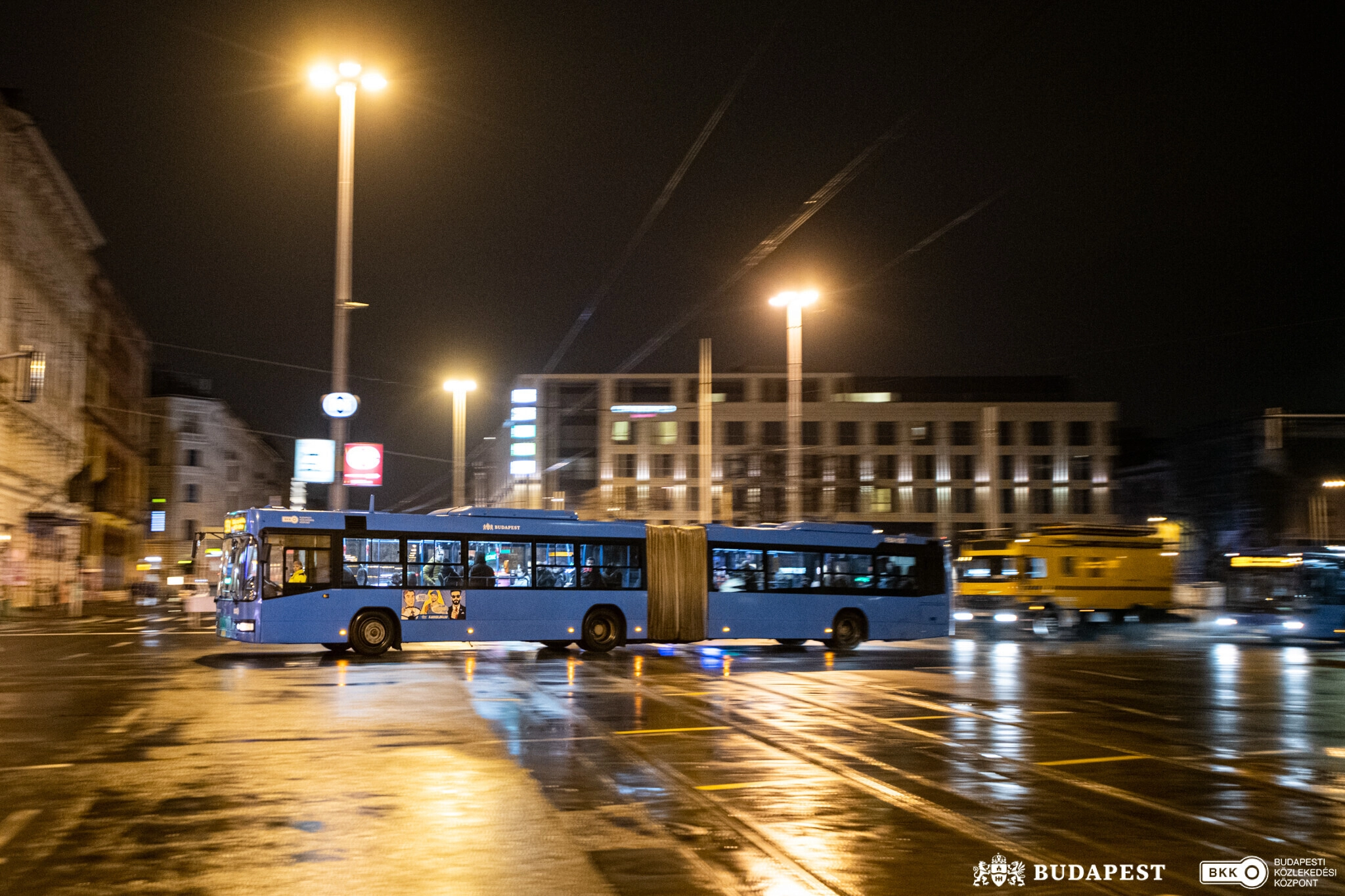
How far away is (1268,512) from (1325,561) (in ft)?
156

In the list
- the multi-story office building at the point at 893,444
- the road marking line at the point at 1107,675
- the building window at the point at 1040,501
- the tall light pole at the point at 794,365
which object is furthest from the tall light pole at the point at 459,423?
the building window at the point at 1040,501

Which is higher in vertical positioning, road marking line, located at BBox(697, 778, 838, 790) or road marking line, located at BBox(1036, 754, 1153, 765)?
road marking line, located at BBox(697, 778, 838, 790)

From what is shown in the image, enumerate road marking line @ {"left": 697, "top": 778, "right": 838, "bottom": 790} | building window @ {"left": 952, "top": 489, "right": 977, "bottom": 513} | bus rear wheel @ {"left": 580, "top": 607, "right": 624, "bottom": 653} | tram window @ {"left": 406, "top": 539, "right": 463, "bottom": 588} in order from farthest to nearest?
building window @ {"left": 952, "top": 489, "right": 977, "bottom": 513} < bus rear wheel @ {"left": 580, "top": 607, "right": 624, "bottom": 653} < tram window @ {"left": 406, "top": 539, "right": 463, "bottom": 588} < road marking line @ {"left": 697, "top": 778, "right": 838, "bottom": 790}

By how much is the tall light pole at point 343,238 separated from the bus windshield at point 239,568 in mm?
1868

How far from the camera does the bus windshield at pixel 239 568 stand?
21328 millimetres

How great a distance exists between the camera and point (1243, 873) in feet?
21.8

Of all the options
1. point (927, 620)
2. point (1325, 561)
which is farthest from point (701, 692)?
point (1325, 561)

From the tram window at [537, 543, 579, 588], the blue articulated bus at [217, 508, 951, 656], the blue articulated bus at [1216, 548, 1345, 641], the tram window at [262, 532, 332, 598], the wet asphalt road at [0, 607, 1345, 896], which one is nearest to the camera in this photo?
the wet asphalt road at [0, 607, 1345, 896]

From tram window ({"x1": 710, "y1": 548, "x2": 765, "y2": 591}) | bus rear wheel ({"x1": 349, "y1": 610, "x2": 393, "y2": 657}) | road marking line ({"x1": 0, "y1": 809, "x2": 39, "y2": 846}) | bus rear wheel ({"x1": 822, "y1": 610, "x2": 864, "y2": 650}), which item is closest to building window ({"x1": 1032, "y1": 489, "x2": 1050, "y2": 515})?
bus rear wheel ({"x1": 822, "y1": 610, "x2": 864, "y2": 650})

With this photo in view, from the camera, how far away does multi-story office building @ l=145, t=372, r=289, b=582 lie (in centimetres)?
9619

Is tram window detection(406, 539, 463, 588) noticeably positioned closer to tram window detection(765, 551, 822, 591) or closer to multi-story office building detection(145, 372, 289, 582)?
tram window detection(765, 551, 822, 591)

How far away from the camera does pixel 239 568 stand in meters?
21.7

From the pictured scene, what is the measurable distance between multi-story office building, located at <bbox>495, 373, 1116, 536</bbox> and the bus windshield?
214ft

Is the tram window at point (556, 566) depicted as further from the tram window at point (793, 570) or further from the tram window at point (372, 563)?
the tram window at point (793, 570)
